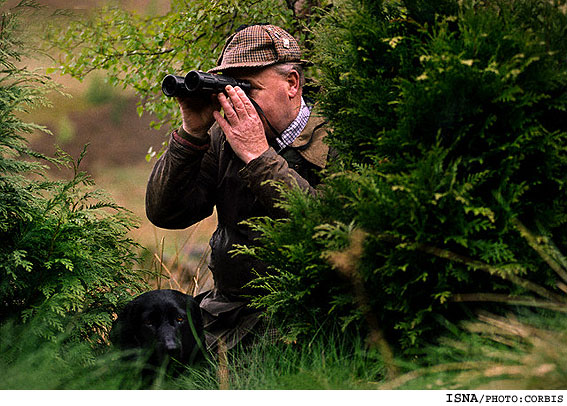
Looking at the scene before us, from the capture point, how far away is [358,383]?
9.15 ft

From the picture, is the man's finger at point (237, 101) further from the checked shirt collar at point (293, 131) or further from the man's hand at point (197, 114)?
the checked shirt collar at point (293, 131)

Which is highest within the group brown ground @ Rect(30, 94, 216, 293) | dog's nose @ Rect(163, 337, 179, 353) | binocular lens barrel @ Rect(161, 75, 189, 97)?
binocular lens barrel @ Rect(161, 75, 189, 97)

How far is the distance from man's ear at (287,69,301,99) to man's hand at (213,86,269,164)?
51 cm

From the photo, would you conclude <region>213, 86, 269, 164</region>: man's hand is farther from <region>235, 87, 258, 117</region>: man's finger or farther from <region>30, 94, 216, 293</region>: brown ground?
<region>30, 94, 216, 293</region>: brown ground

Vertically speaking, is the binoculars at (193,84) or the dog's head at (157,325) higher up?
the binoculars at (193,84)

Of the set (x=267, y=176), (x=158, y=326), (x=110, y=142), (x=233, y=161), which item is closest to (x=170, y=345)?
(x=158, y=326)

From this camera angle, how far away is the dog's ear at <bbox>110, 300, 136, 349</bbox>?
12.6 ft

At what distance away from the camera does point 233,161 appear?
4238 mm

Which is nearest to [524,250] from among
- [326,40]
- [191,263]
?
[326,40]

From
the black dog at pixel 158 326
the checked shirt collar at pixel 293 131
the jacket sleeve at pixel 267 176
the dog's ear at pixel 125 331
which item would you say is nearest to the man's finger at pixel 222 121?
the jacket sleeve at pixel 267 176

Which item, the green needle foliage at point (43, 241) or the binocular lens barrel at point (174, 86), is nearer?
the green needle foliage at point (43, 241)

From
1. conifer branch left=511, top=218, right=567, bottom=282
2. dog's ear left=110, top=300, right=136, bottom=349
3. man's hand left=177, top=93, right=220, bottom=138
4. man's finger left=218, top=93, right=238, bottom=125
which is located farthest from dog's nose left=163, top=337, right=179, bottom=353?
conifer branch left=511, top=218, right=567, bottom=282

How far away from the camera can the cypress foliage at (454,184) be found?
2.64m

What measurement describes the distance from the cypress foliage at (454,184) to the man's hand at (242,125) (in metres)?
0.78
